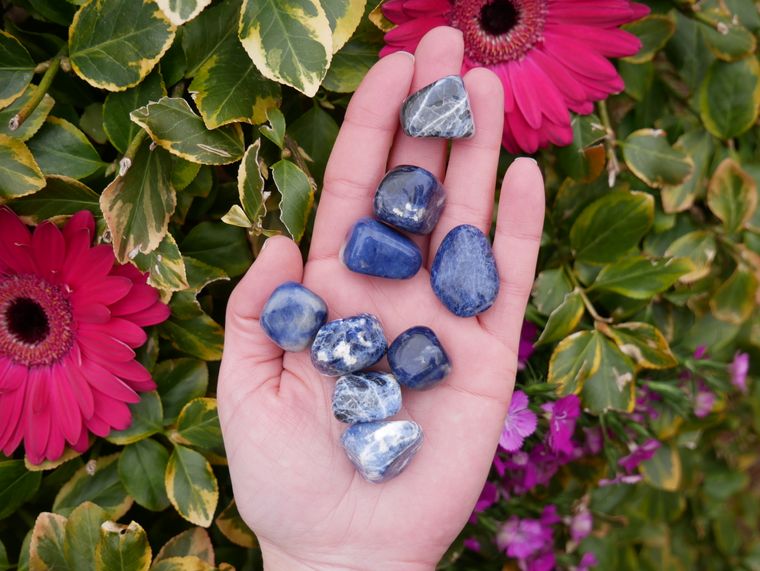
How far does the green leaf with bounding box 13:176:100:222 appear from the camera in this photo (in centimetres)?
75

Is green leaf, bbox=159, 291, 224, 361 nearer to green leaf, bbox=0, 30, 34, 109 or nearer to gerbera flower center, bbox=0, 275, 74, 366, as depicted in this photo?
gerbera flower center, bbox=0, 275, 74, 366

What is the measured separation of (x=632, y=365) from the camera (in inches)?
34.2

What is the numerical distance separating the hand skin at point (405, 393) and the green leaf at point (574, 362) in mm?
79

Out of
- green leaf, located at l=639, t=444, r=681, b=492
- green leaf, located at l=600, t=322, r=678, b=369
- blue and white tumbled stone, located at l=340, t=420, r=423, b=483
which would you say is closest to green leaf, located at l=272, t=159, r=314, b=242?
blue and white tumbled stone, located at l=340, t=420, r=423, b=483

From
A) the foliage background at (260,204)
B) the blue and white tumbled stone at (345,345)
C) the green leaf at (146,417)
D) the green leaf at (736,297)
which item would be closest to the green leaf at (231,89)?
the foliage background at (260,204)

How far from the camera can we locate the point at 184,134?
28.0 inches

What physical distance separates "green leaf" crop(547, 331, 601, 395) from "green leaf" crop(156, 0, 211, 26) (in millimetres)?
556

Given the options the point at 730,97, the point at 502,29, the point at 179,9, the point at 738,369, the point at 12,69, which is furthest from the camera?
the point at 738,369

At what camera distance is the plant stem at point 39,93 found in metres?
0.71

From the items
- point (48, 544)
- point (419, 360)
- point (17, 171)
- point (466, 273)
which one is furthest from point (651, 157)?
point (48, 544)

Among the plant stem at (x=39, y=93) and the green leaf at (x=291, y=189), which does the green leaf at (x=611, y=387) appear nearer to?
the green leaf at (x=291, y=189)

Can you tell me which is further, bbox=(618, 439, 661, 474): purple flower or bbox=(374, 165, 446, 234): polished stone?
bbox=(618, 439, 661, 474): purple flower

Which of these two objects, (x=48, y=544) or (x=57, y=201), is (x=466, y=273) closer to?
(x=57, y=201)

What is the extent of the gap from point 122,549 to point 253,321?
289mm
